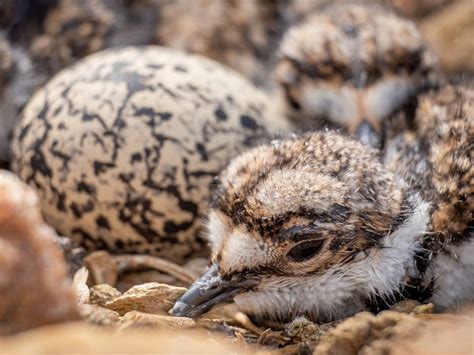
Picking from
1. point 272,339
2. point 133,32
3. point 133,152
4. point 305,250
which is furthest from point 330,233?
point 133,32

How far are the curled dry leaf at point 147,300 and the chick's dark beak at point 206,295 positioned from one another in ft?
0.32

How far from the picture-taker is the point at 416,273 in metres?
2.10

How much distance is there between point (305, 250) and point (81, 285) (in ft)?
2.19

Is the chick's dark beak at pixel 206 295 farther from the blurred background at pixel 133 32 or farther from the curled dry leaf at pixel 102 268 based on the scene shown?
the blurred background at pixel 133 32

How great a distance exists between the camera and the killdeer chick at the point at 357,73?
9.26 feet

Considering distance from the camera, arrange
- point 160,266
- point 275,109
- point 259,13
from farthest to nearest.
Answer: point 259,13 < point 275,109 < point 160,266

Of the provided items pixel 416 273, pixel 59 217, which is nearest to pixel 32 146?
pixel 59 217

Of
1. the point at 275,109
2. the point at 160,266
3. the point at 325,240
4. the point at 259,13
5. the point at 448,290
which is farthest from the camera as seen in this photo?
the point at 259,13

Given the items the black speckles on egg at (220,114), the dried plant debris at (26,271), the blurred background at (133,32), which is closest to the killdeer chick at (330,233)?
the black speckles on egg at (220,114)

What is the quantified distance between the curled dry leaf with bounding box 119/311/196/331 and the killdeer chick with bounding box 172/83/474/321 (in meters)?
0.05

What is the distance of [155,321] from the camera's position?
1.88 metres

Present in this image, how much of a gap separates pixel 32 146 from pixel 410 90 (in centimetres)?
A: 129

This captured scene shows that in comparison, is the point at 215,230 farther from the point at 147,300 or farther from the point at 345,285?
the point at 345,285

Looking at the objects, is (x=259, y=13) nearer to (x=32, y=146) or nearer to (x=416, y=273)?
(x=32, y=146)
